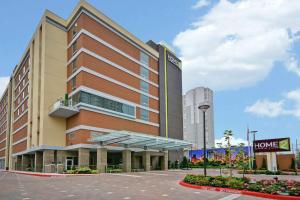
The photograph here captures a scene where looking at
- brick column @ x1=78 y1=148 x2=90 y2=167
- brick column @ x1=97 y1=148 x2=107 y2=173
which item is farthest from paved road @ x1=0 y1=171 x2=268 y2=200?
brick column @ x1=78 y1=148 x2=90 y2=167

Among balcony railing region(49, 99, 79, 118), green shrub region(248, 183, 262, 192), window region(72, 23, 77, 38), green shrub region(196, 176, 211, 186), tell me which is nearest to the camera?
green shrub region(248, 183, 262, 192)

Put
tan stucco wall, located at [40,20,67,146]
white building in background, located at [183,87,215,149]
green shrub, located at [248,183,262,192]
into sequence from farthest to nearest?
1. white building in background, located at [183,87,215,149]
2. tan stucco wall, located at [40,20,67,146]
3. green shrub, located at [248,183,262,192]

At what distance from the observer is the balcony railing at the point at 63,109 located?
137ft

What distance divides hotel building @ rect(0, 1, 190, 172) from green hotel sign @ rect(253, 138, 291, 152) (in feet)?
39.3

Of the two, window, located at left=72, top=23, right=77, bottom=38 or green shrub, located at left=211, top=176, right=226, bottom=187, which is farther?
window, located at left=72, top=23, right=77, bottom=38

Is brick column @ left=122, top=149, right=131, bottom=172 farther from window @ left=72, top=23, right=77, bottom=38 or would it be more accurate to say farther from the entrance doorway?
window @ left=72, top=23, right=77, bottom=38

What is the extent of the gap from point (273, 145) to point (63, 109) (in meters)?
30.3

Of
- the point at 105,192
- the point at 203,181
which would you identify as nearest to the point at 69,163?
the point at 105,192

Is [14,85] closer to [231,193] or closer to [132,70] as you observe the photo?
[132,70]

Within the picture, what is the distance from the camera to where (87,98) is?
42.9 meters

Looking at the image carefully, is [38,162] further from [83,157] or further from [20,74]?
[20,74]

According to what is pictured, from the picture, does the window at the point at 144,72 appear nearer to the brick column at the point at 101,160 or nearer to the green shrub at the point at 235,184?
the brick column at the point at 101,160

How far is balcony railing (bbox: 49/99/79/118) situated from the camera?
41.6 meters

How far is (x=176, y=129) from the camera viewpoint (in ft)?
224
